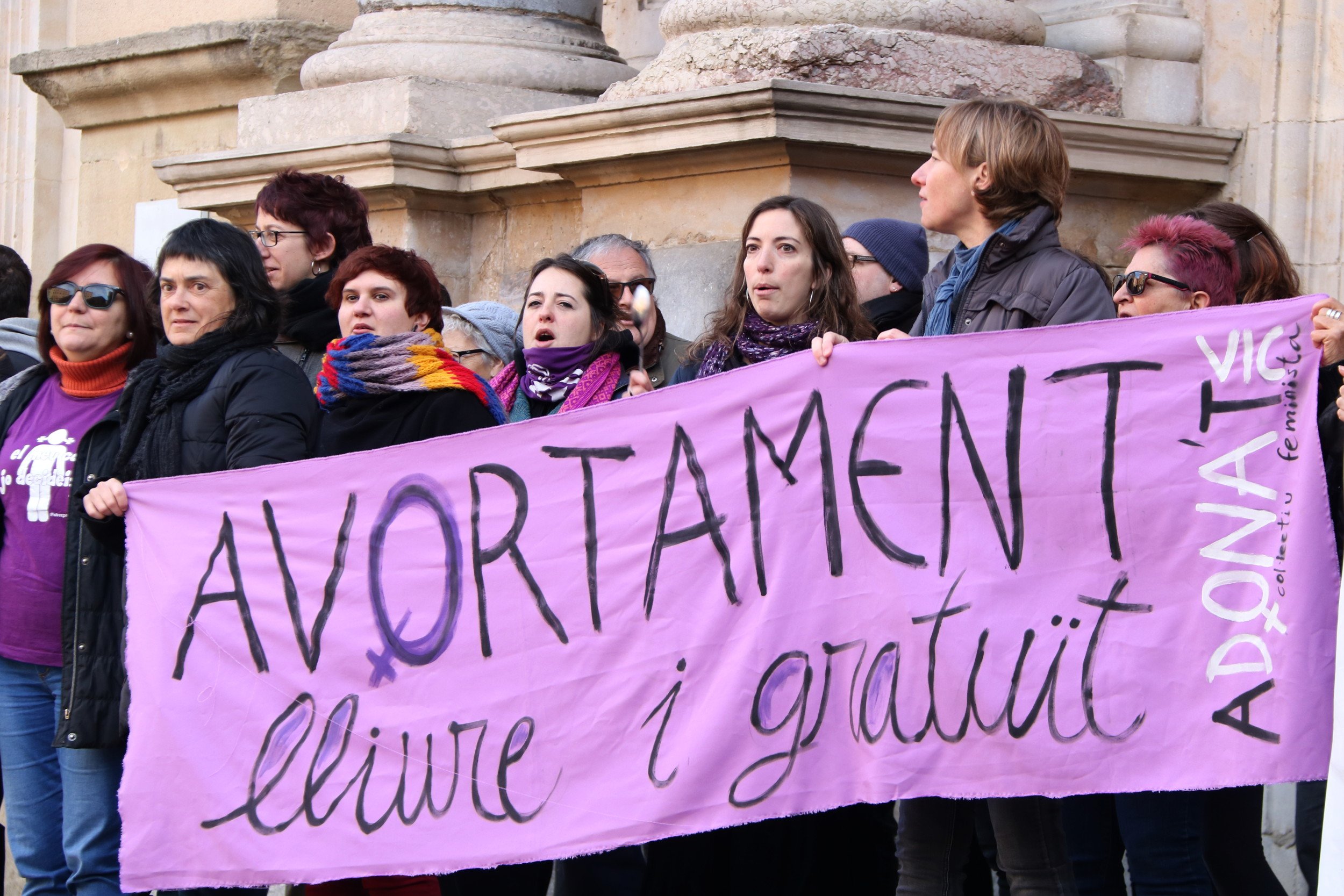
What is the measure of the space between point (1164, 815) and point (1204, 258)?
114 centimetres

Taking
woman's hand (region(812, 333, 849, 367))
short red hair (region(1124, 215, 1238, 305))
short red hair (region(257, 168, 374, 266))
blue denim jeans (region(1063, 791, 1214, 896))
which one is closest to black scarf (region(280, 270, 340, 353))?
short red hair (region(257, 168, 374, 266))

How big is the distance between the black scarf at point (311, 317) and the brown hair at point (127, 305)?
0.50 meters

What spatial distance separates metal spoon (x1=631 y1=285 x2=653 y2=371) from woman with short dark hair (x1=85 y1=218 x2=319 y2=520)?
998mm

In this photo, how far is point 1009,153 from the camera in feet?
12.9

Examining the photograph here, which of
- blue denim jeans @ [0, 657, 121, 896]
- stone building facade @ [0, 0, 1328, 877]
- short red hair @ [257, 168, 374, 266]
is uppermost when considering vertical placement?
stone building facade @ [0, 0, 1328, 877]

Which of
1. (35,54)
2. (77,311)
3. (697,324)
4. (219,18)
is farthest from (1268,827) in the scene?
(35,54)

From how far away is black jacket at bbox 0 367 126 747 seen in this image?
13.4 feet

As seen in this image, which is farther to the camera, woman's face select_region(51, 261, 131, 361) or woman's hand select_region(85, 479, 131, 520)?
woman's face select_region(51, 261, 131, 361)

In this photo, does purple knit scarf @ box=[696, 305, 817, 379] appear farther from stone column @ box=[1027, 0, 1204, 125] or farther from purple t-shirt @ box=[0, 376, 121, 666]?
stone column @ box=[1027, 0, 1204, 125]

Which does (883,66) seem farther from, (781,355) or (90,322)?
(90,322)

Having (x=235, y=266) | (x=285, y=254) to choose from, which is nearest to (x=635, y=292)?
(x=285, y=254)

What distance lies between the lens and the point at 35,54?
851cm

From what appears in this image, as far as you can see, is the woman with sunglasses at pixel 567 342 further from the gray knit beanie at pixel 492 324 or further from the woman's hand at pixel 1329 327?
the woman's hand at pixel 1329 327

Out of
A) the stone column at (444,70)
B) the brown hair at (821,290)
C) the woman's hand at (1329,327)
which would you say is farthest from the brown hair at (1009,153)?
the stone column at (444,70)
